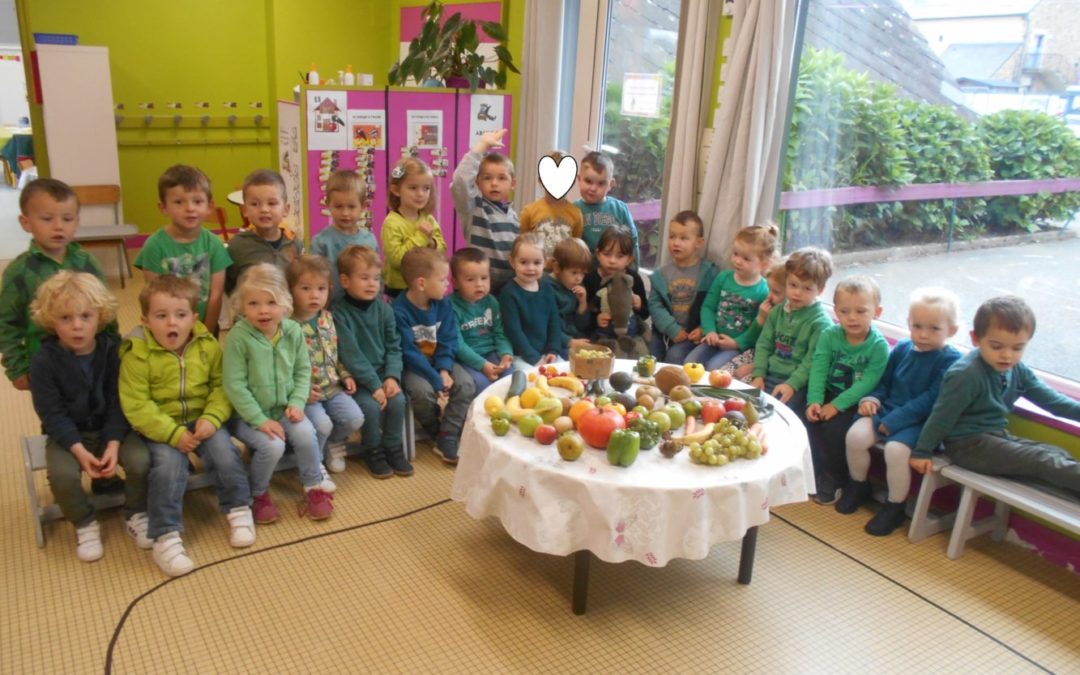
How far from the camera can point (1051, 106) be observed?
289 cm

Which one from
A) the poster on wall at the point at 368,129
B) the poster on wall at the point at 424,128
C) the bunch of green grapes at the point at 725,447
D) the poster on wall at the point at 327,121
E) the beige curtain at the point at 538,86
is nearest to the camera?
the bunch of green grapes at the point at 725,447

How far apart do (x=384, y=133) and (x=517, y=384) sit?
2127mm

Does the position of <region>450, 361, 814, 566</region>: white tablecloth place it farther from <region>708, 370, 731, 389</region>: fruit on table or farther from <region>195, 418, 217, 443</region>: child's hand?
<region>195, 418, 217, 443</region>: child's hand

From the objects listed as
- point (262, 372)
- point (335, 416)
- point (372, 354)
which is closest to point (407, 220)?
point (372, 354)

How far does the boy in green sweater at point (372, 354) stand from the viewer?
112 inches

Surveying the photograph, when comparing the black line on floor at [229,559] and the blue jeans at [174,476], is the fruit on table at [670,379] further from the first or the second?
the blue jeans at [174,476]

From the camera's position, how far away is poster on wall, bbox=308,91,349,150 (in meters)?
3.83

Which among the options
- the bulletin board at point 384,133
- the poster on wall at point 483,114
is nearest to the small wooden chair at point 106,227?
the bulletin board at point 384,133

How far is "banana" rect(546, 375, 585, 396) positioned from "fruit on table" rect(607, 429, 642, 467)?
442 millimetres

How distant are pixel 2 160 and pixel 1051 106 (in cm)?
1009

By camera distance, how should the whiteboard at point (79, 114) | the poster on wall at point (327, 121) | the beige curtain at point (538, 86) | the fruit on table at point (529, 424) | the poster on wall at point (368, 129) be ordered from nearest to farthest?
1. the fruit on table at point (529, 424)
2. the poster on wall at point (327, 121)
3. the poster on wall at point (368, 129)
4. the beige curtain at point (538, 86)
5. the whiteboard at point (79, 114)

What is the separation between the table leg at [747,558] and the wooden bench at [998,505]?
753 mm

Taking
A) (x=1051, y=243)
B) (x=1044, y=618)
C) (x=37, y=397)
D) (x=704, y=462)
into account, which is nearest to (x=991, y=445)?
(x=1044, y=618)

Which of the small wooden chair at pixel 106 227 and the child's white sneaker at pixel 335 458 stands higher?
the small wooden chair at pixel 106 227
